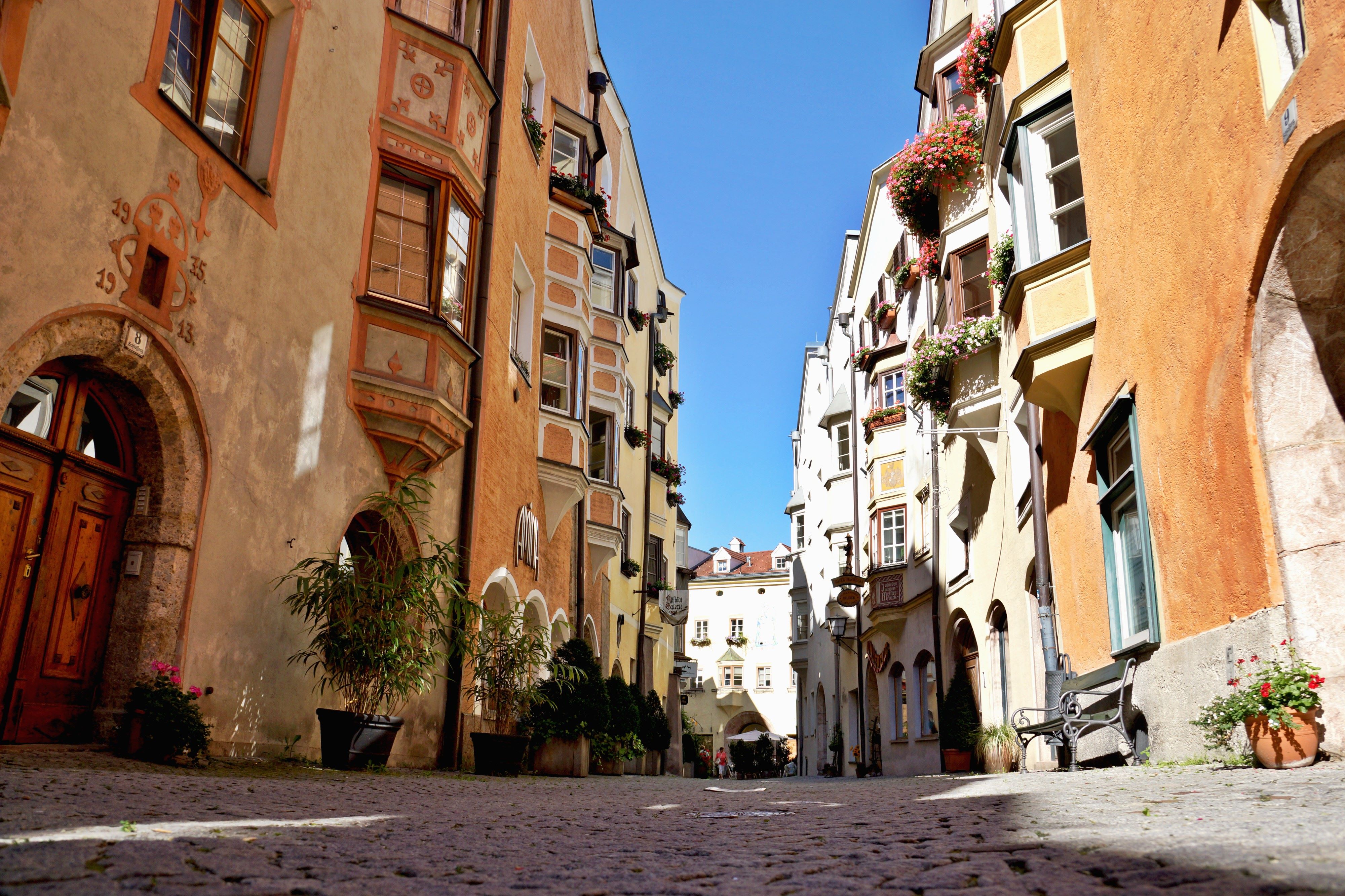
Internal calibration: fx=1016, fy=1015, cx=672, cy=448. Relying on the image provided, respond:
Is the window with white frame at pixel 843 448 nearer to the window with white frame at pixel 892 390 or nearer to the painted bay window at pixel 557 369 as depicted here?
the window with white frame at pixel 892 390

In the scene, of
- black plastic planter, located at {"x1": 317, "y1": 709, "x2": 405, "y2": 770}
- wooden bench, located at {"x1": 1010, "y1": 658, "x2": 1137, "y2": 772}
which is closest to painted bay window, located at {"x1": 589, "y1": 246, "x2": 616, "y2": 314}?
wooden bench, located at {"x1": 1010, "y1": 658, "x2": 1137, "y2": 772}

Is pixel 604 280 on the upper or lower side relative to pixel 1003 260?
upper

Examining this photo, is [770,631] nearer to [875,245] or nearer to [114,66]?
[875,245]

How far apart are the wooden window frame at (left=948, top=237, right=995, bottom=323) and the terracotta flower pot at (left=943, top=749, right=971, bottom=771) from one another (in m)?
6.64

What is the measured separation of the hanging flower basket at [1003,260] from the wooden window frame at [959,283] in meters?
3.40

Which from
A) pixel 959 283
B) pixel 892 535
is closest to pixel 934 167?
pixel 959 283

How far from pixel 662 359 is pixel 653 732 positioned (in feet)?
44.5

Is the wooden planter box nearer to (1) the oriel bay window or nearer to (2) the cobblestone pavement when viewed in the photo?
(1) the oriel bay window

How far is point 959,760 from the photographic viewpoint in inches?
605

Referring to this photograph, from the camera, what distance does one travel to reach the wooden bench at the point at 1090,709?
8656 millimetres

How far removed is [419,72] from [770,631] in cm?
4943

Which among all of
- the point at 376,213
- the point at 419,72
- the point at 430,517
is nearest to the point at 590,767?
the point at 430,517

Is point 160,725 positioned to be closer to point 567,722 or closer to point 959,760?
point 567,722

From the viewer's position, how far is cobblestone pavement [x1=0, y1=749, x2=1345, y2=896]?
8.83 feet
